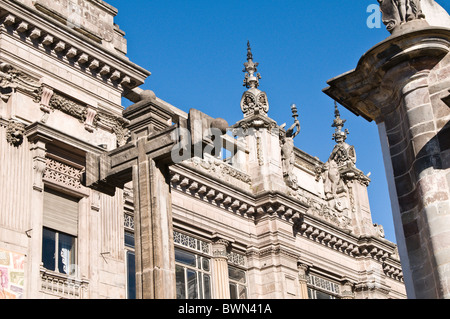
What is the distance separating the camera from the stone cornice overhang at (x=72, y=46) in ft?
66.7

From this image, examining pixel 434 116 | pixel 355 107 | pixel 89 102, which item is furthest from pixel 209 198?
pixel 434 116

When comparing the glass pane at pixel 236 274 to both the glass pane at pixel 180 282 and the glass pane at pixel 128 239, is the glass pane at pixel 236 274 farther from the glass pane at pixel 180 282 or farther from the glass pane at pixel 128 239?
the glass pane at pixel 128 239

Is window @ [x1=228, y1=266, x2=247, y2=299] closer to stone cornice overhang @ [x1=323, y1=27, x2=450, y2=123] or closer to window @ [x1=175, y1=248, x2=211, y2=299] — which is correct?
window @ [x1=175, y1=248, x2=211, y2=299]

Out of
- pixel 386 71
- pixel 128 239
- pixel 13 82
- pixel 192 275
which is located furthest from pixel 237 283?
pixel 386 71

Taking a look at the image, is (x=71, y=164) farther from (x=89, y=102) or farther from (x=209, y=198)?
(x=209, y=198)

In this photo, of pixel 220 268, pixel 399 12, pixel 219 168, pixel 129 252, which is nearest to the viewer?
pixel 399 12

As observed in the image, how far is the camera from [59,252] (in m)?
19.8

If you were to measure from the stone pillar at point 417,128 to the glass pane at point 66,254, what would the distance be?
32.1 feet

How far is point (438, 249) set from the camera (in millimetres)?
10539

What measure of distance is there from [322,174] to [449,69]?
22.3 m

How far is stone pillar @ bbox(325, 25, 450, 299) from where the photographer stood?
10.8 metres

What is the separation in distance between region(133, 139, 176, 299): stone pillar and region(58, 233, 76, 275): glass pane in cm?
951

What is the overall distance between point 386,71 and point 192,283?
14208 millimetres

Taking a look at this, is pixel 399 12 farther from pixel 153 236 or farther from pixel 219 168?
pixel 219 168
